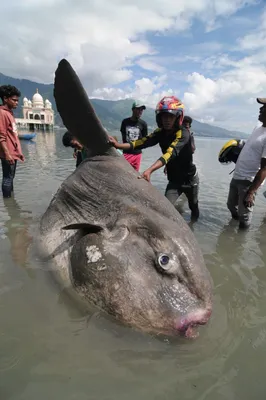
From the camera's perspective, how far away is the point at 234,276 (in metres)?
→ 4.33

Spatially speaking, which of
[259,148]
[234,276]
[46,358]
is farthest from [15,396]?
[259,148]

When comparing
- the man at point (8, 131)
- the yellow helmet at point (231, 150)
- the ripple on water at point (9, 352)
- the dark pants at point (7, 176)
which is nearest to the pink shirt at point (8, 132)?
the man at point (8, 131)

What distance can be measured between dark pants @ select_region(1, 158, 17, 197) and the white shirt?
537 centimetres

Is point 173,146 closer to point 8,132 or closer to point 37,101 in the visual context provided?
point 8,132

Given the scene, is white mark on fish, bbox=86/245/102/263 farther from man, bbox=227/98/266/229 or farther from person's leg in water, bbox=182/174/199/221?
person's leg in water, bbox=182/174/199/221

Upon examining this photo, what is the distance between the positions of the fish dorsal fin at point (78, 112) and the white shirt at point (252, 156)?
2.58 m

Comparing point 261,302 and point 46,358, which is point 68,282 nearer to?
point 46,358

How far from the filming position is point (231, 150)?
22.6 ft

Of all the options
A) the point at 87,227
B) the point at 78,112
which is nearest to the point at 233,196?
the point at 78,112

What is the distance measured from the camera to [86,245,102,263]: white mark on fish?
3108 millimetres

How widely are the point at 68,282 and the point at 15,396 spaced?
142cm

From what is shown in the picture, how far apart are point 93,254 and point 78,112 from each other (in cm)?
274

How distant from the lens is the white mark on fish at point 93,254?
10.2 feet

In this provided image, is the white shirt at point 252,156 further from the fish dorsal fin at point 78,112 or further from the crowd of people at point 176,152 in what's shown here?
the fish dorsal fin at point 78,112
